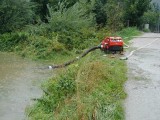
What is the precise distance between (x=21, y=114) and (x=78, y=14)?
18783 mm

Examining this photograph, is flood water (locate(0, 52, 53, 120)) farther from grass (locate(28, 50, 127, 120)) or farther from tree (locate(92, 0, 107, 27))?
tree (locate(92, 0, 107, 27))

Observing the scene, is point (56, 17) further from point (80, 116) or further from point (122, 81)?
point (80, 116)

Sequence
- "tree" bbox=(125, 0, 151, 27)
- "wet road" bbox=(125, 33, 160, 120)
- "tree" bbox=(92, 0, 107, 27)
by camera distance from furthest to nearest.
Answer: "tree" bbox=(125, 0, 151, 27) < "tree" bbox=(92, 0, 107, 27) < "wet road" bbox=(125, 33, 160, 120)

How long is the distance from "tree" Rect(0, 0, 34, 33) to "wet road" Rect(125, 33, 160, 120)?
14.2 metres

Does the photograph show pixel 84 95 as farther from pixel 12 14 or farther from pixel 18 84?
pixel 12 14

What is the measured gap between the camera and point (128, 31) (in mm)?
39344

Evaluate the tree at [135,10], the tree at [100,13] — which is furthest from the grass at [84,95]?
the tree at [135,10]

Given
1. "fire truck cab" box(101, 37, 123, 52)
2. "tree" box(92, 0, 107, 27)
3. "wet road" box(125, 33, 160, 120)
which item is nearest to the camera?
"wet road" box(125, 33, 160, 120)

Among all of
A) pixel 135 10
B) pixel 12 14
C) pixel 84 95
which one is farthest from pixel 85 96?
pixel 135 10

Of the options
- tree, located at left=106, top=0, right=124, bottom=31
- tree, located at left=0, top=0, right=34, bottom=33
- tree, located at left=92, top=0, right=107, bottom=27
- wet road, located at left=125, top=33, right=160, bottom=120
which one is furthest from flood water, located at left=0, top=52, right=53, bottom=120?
tree, located at left=92, top=0, right=107, bottom=27

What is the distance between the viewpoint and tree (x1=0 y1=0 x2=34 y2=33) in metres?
33.0

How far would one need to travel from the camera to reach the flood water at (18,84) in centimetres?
1234

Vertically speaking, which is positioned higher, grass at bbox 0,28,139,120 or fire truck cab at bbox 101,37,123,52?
grass at bbox 0,28,139,120

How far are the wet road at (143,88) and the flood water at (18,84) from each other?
3210mm
